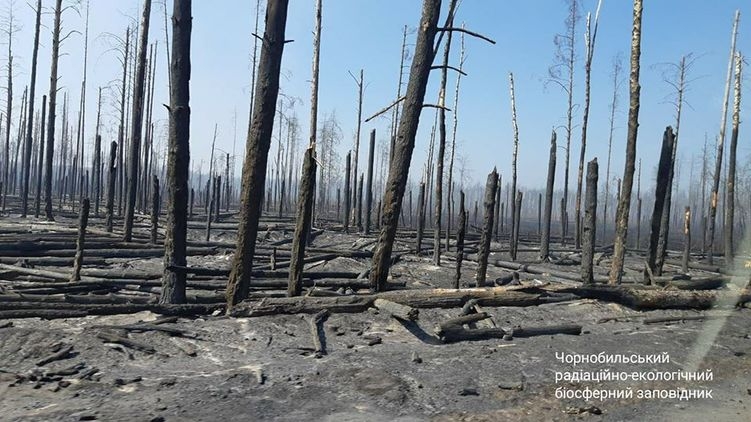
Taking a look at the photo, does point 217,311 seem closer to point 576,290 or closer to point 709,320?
point 576,290

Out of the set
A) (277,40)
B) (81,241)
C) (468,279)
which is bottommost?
(468,279)

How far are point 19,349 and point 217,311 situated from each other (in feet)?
7.33

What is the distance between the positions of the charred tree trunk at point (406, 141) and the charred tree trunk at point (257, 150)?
200cm

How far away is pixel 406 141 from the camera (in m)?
8.23

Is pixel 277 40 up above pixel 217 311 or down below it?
above

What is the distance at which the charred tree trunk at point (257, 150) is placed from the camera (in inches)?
274

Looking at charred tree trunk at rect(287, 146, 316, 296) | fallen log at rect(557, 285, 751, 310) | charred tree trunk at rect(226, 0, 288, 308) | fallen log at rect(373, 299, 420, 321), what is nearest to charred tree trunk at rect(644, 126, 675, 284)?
fallen log at rect(557, 285, 751, 310)

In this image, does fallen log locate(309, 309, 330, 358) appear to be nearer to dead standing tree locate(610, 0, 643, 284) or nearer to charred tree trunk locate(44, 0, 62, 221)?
dead standing tree locate(610, 0, 643, 284)

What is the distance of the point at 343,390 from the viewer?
4.58 meters

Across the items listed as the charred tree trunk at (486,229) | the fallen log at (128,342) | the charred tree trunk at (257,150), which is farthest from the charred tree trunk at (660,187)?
the fallen log at (128,342)

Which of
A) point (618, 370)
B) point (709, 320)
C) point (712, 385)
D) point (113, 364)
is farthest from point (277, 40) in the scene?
point (709, 320)

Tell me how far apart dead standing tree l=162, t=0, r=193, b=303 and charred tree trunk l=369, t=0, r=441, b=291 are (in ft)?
9.15

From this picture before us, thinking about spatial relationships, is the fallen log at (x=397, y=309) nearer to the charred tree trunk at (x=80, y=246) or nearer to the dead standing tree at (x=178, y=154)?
the dead standing tree at (x=178, y=154)

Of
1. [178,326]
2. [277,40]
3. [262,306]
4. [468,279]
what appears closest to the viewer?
[178,326]
